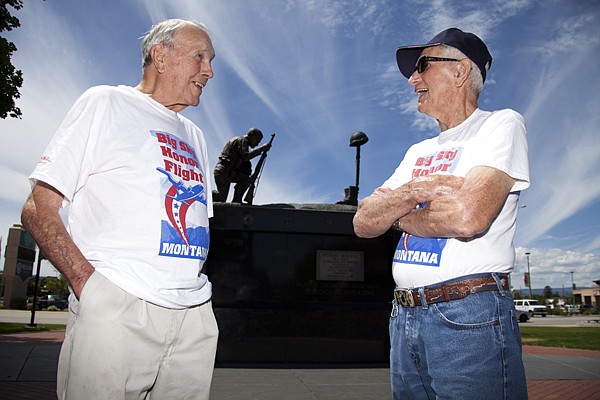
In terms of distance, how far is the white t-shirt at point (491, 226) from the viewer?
1.79 m

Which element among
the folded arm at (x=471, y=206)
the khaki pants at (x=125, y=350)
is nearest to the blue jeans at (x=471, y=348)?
the folded arm at (x=471, y=206)

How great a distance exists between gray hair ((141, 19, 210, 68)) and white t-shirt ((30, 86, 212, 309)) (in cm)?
30

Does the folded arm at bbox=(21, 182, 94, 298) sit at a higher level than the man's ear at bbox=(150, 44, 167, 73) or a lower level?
lower

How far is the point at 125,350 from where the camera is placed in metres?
1.69

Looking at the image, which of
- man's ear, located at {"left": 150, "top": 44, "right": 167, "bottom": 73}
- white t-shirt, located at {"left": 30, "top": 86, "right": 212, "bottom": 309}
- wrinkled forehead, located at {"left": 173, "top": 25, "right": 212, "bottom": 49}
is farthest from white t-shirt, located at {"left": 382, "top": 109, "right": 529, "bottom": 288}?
man's ear, located at {"left": 150, "top": 44, "right": 167, "bottom": 73}

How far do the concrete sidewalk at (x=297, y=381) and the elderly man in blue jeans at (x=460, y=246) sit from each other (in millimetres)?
3213

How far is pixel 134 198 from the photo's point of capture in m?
1.80

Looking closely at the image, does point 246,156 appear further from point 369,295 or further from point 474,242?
point 474,242

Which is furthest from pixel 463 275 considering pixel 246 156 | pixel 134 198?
pixel 246 156

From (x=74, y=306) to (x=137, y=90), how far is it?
38.6 inches

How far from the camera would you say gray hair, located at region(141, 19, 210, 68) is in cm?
215

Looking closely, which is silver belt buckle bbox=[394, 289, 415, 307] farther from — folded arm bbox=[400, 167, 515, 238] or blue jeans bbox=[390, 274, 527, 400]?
folded arm bbox=[400, 167, 515, 238]

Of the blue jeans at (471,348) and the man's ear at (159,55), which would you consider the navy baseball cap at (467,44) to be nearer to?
the blue jeans at (471,348)

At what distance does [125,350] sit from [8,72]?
37.7 feet
